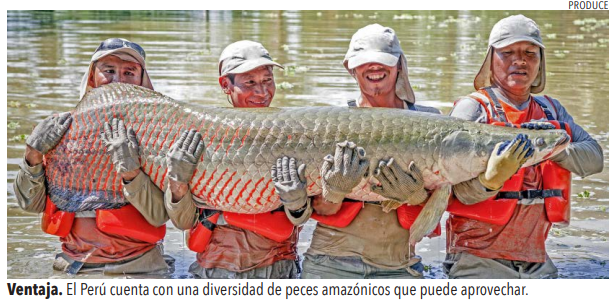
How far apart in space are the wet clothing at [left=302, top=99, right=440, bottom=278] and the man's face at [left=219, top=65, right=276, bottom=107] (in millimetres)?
947

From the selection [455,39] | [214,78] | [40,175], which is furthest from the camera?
[455,39]

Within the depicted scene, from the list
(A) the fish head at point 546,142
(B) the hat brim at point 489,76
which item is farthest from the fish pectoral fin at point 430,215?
(B) the hat brim at point 489,76

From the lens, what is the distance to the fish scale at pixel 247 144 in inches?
220

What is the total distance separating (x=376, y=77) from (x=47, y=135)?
2.12 m

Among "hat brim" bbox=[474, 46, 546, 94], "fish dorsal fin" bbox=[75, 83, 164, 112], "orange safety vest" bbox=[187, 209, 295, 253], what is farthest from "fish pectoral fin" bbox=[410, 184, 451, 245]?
"fish dorsal fin" bbox=[75, 83, 164, 112]

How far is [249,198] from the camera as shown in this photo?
18.7 ft

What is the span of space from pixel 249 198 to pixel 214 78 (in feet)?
33.0

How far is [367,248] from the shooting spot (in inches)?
227

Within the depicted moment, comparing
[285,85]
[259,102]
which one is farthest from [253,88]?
[285,85]

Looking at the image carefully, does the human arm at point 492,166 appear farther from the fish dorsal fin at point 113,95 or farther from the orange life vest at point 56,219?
the orange life vest at point 56,219

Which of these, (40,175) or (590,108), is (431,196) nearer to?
(40,175)

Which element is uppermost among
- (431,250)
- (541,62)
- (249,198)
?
(541,62)

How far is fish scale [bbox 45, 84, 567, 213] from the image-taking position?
5590 millimetres

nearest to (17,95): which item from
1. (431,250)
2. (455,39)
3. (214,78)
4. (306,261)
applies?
(214,78)
